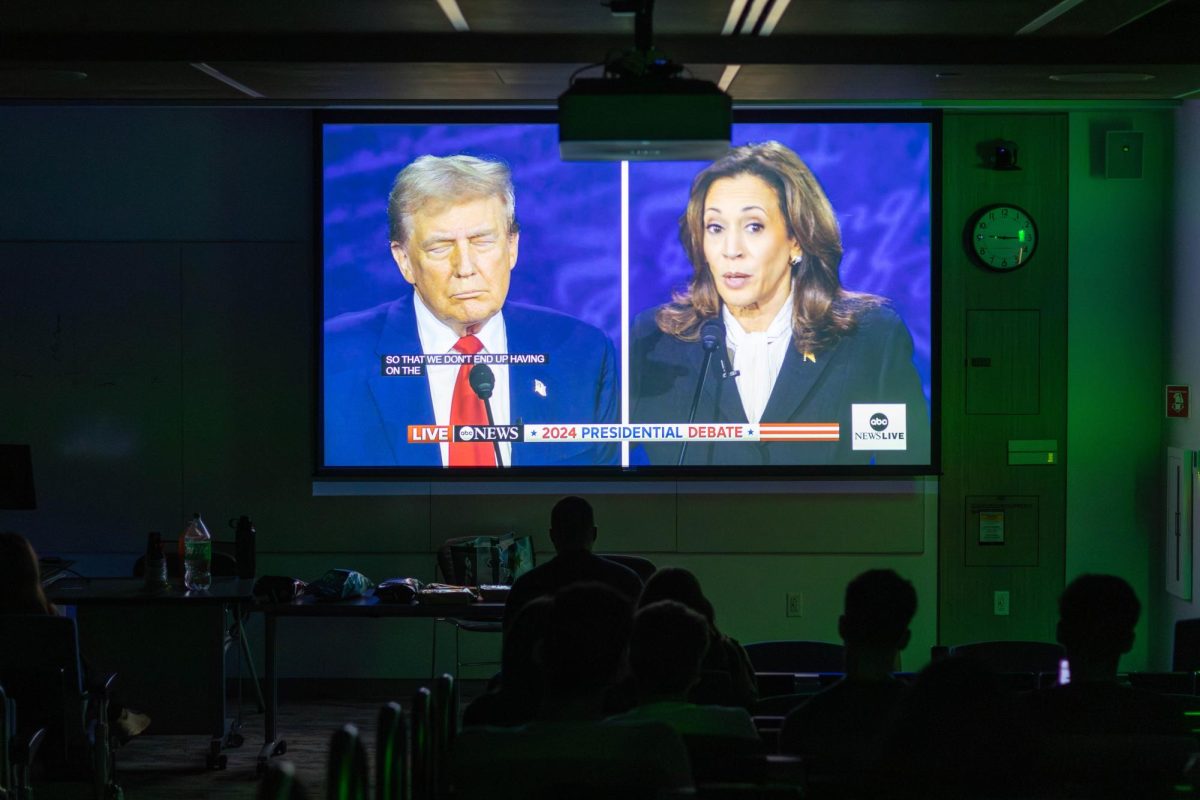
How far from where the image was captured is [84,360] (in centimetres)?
693

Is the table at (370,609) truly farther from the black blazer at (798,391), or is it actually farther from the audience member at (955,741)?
the audience member at (955,741)

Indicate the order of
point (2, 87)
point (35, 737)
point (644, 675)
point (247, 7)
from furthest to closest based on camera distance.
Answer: point (2, 87), point (247, 7), point (35, 737), point (644, 675)

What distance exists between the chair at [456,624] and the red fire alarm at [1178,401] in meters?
3.65

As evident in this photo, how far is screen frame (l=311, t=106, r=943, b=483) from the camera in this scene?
265 inches

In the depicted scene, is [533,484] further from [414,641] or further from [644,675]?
[644,675]

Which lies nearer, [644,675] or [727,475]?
[644,675]

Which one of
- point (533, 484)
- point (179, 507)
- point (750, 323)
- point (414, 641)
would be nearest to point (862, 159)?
point (750, 323)

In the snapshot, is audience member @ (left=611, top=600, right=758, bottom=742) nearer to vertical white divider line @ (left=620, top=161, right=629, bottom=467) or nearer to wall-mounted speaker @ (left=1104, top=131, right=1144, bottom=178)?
vertical white divider line @ (left=620, top=161, right=629, bottom=467)

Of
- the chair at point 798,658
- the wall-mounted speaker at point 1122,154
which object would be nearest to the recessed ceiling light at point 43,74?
the chair at point 798,658

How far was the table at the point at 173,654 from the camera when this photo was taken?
5406 millimetres

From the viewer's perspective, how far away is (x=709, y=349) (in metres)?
6.82

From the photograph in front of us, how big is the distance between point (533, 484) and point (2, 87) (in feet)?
10.2

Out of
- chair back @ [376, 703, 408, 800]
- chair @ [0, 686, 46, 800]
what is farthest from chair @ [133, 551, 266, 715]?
chair back @ [376, 703, 408, 800]

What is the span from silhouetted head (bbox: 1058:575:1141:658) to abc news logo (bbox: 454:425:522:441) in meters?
4.16
